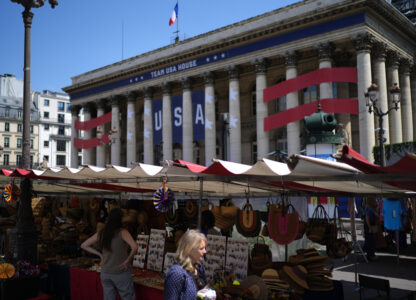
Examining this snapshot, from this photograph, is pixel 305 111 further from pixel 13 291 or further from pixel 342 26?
pixel 13 291

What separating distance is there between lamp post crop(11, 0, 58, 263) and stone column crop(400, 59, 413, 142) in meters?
29.6

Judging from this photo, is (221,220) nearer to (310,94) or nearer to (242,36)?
(242,36)

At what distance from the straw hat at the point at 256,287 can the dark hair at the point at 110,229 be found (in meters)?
1.99

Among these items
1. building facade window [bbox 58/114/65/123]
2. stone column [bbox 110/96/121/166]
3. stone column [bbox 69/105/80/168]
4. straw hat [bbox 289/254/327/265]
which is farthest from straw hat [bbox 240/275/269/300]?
building facade window [bbox 58/114/65/123]

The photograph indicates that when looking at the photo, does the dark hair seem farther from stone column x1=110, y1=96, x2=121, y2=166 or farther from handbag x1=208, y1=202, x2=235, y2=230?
stone column x1=110, y1=96, x2=121, y2=166

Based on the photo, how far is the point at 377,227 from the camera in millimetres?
13695

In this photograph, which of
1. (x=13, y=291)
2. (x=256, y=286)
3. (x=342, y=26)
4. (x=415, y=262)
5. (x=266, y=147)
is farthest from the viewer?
(x=266, y=147)

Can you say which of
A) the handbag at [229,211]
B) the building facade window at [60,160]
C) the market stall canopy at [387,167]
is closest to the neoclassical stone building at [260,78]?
the handbag at [229,211]

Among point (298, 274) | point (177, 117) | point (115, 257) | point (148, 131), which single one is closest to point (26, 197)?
point (115, 257)

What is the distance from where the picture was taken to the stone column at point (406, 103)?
32.2m

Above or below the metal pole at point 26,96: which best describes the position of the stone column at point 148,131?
above

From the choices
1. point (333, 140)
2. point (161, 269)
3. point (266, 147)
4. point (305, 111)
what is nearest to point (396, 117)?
point (305, 111)

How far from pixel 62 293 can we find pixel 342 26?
2743 centimetres

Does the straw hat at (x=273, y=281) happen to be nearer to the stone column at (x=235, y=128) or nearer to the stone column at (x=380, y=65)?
the stone column at (x=380, y=65)
